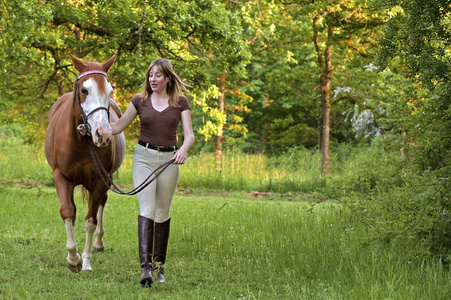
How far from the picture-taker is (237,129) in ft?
77.0

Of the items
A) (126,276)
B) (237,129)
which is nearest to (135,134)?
(237,129)

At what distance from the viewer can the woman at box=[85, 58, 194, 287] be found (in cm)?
557

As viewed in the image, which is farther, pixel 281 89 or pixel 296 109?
pixel 296 109

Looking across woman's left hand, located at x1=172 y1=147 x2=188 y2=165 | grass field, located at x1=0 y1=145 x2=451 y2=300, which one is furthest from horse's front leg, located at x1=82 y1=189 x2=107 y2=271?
woman's left hand, located at x1=172 y1=147 x2=188 y2=165

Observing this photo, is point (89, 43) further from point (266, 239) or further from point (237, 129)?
point (237, 129)

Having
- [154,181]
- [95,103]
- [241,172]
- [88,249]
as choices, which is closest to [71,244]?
[88,249]

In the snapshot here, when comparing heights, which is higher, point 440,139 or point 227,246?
point 440,139

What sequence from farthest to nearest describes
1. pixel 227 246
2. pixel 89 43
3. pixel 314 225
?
pixel 89 43, pixel 314 225, pixel 227 246

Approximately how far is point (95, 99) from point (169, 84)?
29.4 inches

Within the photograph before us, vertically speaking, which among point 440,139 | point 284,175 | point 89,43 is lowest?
point 284,175

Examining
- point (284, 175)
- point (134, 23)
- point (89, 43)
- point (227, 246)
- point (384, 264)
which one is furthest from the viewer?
point (284, 175)

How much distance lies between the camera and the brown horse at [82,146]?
5.51 m

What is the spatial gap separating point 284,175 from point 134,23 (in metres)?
8.15

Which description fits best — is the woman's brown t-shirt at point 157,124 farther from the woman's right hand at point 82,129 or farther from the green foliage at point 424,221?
the green foliage at point 424,221
